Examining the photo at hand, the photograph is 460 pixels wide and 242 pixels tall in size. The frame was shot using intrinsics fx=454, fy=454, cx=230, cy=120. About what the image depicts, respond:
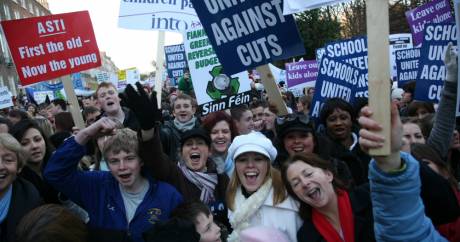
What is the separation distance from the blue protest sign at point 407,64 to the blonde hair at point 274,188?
525cm

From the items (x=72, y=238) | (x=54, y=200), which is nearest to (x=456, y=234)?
(x=72, y=238)

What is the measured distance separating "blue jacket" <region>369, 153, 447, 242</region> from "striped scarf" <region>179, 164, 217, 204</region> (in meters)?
1.63

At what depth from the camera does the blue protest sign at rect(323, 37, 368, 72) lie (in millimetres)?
6070

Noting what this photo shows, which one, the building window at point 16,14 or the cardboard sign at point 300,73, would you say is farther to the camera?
the building window at point 16,14

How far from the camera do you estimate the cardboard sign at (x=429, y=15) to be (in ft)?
17.7

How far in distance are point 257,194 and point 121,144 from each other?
34.5 inches

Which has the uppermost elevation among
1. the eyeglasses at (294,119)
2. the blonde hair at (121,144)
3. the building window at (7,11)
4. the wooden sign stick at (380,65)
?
the building window at (7,11)

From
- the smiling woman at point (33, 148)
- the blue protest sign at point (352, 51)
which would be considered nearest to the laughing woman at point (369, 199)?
the smiling woman at point (33, 148)

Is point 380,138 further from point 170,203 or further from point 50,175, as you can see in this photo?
point 50,175

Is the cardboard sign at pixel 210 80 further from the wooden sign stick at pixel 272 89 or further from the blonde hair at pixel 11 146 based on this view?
the blonde hair at pixel 11 146

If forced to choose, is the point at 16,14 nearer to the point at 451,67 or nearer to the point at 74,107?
the point at 74,107

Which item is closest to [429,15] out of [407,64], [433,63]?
[407,64]

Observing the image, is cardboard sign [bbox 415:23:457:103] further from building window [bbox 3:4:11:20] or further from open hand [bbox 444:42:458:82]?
building window [bbox 3:4:11:20]

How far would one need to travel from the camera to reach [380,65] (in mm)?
1456
